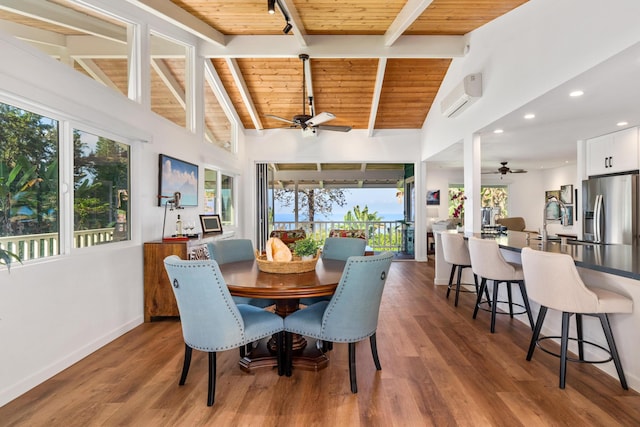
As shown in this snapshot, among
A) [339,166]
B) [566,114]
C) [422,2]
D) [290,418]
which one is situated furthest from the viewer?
[339,166]

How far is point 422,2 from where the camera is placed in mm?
3361

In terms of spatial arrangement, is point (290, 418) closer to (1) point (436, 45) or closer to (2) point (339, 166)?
(1) point (436, 45)

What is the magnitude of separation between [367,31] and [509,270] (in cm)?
343

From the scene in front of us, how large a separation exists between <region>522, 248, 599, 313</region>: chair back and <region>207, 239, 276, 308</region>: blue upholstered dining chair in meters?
2.10

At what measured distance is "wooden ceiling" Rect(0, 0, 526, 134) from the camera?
314 cm

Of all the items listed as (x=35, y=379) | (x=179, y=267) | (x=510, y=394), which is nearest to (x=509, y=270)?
(x=510, y=394)

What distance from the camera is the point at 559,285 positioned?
85.7 inches

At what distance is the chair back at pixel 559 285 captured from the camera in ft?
6.91

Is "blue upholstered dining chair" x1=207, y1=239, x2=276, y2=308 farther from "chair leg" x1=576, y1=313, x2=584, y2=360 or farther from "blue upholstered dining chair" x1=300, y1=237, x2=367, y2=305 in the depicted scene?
"chair leg" x1=576, y1=313, x2=584, y2=360

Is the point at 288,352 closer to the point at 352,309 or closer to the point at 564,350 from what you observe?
the point at 352,309

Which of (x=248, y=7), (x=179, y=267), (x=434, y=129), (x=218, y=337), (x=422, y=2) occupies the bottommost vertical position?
(x=218, y=337)

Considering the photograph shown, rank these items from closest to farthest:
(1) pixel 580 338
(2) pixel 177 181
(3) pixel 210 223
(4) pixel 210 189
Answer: (1) pixel 580 338
(2) pixel 177 181
(3) pixel 210 223
(4) pixel 210 189

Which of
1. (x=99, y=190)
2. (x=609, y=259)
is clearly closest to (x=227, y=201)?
(x=99, y=190)

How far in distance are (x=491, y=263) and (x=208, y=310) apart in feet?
8.11
